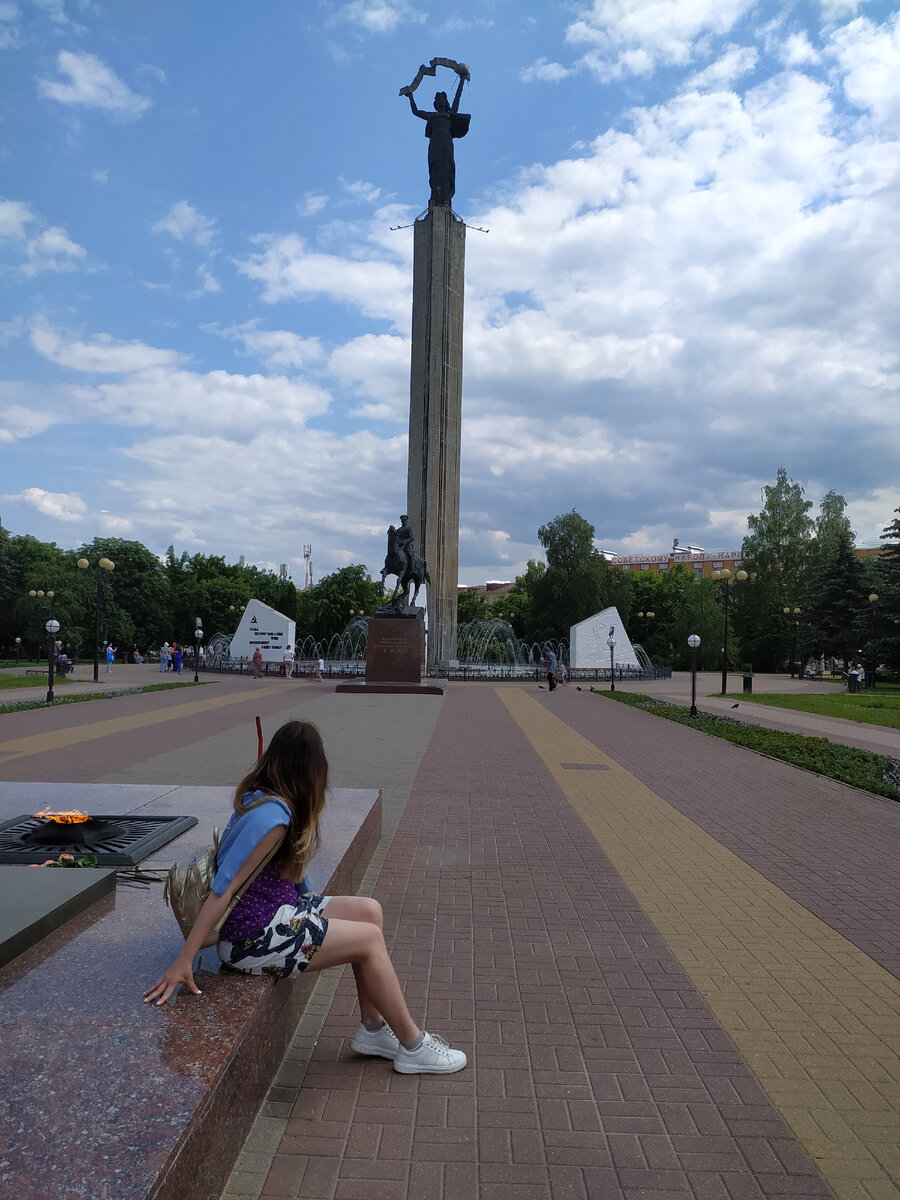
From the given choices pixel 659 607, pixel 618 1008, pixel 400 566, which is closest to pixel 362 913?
pixel 618 1008

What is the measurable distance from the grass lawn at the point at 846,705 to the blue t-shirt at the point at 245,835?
59.3 feet

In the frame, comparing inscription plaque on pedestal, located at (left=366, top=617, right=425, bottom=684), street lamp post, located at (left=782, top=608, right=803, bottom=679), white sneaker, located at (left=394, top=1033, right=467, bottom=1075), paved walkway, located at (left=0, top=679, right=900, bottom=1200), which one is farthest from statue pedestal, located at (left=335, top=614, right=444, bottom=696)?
street lamp post, located at (left=782, top=608, right=803, bottom=679)

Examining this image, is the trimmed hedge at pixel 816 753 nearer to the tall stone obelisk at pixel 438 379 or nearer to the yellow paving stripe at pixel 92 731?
the yellow paving stripe at pixel 92 731

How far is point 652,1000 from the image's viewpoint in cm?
394

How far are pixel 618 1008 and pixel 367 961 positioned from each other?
139 centimetres

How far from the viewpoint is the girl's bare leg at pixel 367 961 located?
3.08 meters

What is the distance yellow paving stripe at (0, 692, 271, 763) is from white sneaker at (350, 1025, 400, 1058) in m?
8.88

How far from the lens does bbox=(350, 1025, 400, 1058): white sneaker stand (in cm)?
327

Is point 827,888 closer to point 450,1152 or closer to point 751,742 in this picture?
point 450,1152

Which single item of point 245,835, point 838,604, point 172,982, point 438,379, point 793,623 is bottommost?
point 172,982

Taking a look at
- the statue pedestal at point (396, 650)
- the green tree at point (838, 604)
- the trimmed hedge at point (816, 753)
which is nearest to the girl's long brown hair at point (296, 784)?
the trimmed hedge at point (816, 753)

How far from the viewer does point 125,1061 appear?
8.15 feet

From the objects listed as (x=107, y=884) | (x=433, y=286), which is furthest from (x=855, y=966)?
(x=433, y=286)

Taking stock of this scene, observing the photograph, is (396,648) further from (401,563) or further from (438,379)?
(438,379)
